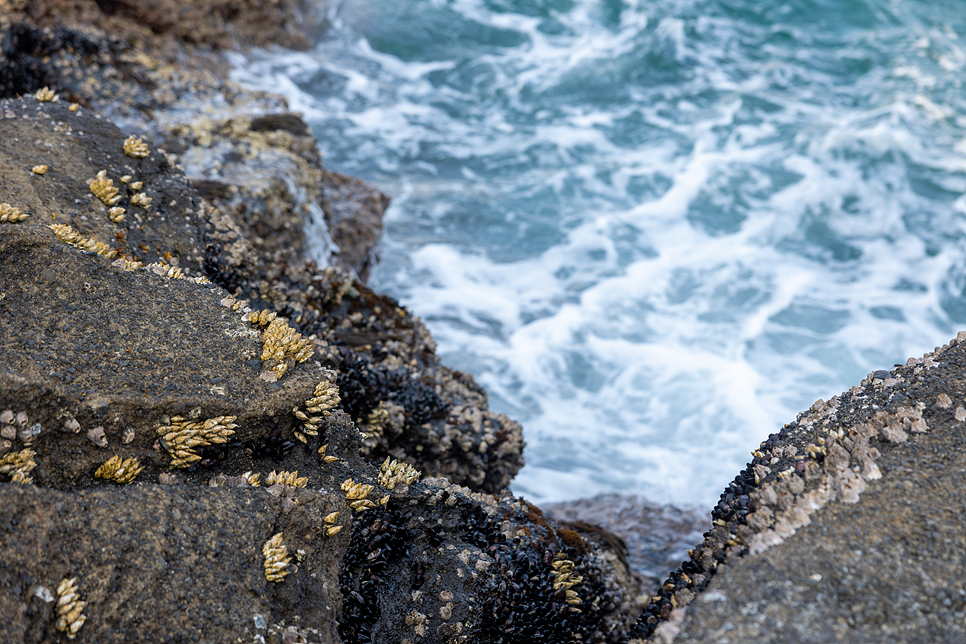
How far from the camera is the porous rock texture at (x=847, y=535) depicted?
102 inches

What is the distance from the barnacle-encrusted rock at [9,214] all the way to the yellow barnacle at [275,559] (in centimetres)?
230

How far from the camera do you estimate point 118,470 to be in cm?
313

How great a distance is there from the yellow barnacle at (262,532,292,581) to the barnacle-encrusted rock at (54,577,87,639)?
0.69 meters

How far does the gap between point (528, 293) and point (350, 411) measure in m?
7.81

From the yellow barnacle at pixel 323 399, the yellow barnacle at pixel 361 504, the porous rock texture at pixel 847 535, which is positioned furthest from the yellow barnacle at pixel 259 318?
the porous rock texture at pixel 847 535

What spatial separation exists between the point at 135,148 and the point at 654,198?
12627 millimetres

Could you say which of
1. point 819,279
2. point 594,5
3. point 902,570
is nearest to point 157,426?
point 902,570

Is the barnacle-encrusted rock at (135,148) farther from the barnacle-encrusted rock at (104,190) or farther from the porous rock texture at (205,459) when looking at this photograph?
the barnacle-encrusted rock at (104,190)

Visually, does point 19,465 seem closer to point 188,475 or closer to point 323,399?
point 188,475

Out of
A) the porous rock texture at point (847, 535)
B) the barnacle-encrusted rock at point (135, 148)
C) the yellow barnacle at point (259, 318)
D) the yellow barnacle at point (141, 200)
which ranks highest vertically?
the porous rock texture at point (847, 535)

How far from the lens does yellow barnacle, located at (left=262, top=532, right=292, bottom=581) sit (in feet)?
9.82

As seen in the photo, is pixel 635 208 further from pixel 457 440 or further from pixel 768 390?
pixel 457 440

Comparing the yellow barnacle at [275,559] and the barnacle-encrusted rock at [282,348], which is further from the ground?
the barnacle-encrusted rock at [282,348]

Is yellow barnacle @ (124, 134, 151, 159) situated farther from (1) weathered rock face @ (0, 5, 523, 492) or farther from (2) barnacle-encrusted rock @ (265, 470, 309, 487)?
(2) barnacle-encrusted rock @ (265, 470, 309, 487)
